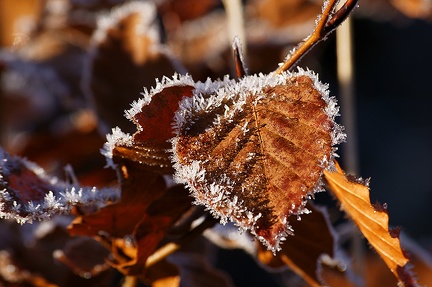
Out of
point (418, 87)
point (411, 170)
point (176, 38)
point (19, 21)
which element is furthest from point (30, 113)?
point (418, 87)

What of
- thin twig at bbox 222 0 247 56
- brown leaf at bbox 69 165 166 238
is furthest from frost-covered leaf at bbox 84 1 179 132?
brown leaf at bbox 69 165 166 238

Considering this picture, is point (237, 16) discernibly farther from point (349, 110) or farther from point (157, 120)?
→ point (157, 120)

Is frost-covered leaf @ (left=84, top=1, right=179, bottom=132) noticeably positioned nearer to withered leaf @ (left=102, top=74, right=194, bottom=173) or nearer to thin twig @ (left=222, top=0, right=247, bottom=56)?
thin twig @ (left=222, top=0, right=247, bottom=56)

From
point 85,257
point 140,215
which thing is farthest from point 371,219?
point 85,257

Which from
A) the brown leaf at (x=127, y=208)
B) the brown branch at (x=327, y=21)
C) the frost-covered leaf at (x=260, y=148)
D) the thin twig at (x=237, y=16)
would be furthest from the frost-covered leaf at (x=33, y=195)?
the thin twig at (x=237, y=16)

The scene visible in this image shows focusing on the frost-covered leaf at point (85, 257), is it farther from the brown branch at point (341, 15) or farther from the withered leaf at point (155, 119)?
the brown branch at point (341, 15)

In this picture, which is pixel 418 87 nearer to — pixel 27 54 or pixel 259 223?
pixel 27 54
